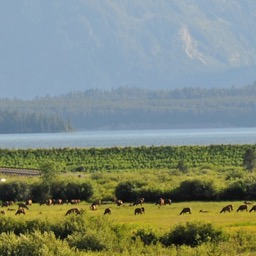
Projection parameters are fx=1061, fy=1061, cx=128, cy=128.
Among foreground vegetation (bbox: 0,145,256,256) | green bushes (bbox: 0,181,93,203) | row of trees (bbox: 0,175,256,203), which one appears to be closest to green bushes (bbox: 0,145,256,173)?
foreground vegetation (bbox: 0,145,256,256)

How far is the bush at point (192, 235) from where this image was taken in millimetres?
33938

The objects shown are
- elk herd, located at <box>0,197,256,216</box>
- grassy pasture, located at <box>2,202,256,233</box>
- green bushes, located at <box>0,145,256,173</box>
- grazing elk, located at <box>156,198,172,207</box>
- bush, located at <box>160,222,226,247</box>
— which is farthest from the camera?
green bushes, located at <box>0,145,256,173</box>

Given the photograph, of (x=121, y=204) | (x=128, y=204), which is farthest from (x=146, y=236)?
(x=128, y=204)

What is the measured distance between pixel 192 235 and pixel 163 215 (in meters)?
15.1

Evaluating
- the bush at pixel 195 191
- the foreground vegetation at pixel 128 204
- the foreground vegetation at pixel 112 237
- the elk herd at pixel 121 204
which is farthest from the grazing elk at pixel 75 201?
the foreground vegetation at pixel 112 237

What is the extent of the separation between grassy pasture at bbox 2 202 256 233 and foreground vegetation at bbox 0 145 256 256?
0.05 meters

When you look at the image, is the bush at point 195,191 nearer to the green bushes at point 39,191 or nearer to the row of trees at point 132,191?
the row of trees at point 132,191

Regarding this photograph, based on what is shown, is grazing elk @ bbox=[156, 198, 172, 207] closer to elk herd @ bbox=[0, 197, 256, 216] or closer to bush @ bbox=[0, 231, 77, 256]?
elk herd @ bbox=[0, 197, 256, 216]

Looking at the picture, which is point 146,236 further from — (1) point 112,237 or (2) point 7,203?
(2) point 7,203

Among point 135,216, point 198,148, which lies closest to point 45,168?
point 135,216

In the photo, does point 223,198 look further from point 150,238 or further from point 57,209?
point 150,238

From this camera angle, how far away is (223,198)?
61.6 m

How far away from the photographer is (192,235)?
34.3 metres

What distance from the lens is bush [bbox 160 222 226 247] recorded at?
33.9 metres
